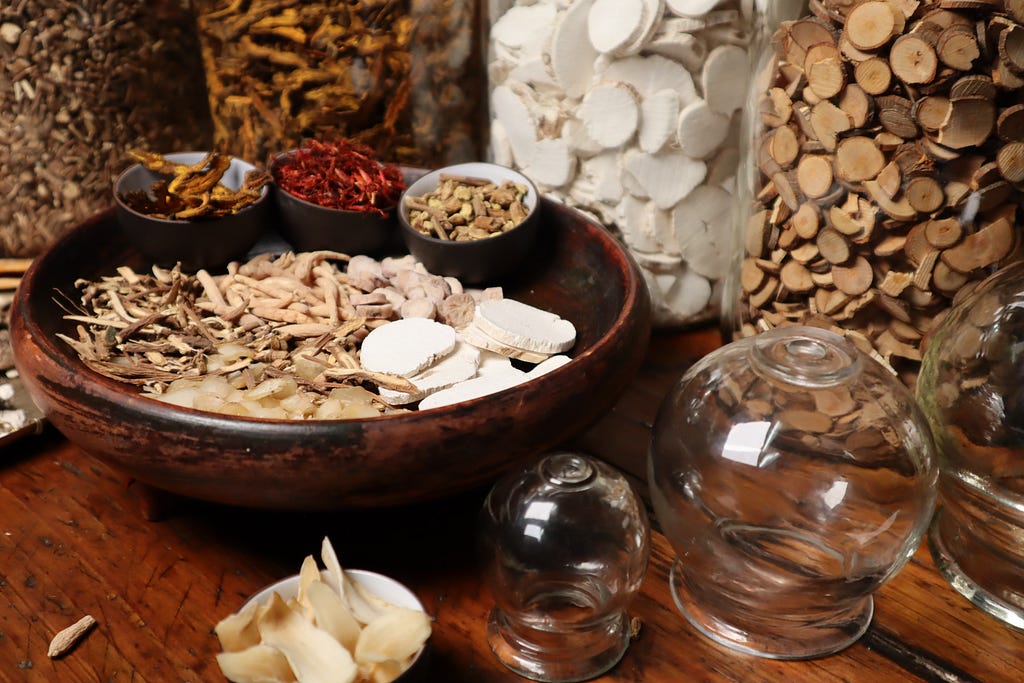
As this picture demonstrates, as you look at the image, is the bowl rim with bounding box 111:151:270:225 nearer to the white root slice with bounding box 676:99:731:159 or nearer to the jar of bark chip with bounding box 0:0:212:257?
the jar of bark chip with bounding box 0:0:212:257

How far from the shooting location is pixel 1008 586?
71 cm

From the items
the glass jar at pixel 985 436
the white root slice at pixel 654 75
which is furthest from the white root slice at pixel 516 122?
the glass jar at pixel 985 436

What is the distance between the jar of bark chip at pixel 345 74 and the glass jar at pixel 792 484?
532 mm

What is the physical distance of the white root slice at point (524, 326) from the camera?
32.2 inches

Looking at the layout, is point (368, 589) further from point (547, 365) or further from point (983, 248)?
point (983, 248)

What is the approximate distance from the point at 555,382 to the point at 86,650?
1.19ft

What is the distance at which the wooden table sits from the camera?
2.12ft

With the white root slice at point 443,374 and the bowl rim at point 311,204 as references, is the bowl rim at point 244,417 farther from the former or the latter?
the bowl rim at point 311,204

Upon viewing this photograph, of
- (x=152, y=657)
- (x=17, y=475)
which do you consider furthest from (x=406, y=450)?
(x=17, y=475)

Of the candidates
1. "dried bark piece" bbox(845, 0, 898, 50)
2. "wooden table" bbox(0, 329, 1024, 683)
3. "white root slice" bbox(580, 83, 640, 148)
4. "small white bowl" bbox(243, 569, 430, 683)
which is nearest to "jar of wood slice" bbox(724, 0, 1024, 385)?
"dried bark piece" bbox(845, 0, 898, 50)

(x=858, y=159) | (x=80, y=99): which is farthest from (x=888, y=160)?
(x=80, y=99)

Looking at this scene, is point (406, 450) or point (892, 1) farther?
point (892, 1)

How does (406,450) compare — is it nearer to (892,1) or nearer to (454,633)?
(454,633)

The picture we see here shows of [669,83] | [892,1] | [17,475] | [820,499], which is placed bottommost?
[17,475]
